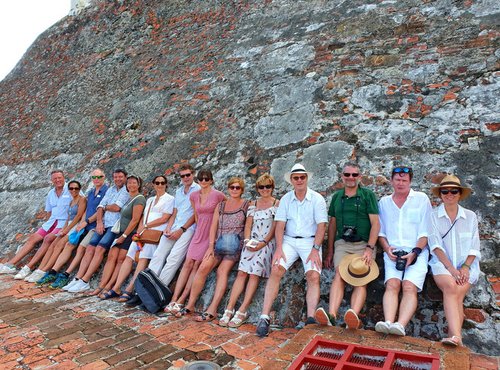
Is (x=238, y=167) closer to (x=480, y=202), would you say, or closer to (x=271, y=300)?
(x=271, y=300)

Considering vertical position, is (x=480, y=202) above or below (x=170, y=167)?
below

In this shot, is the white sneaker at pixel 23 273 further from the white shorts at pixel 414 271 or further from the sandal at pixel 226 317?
the white shorts at pixel 414 271

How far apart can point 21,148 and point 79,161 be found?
96.3 inches

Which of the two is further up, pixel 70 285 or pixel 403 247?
pixel 70 285

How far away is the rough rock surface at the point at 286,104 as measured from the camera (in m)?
3.95

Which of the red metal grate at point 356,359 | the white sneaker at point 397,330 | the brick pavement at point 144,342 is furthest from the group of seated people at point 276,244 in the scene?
the red metal grate at point 356,359

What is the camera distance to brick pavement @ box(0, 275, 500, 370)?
2.79m

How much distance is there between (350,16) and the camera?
5.81m

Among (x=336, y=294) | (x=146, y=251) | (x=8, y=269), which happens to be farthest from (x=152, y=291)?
(x=8, y=269)

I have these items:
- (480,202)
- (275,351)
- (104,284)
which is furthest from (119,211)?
(480,202)

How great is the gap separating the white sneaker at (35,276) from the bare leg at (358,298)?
14.5 ft

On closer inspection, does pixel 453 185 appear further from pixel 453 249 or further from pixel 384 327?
pixel 384 327

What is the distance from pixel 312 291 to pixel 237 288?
2.55 feet

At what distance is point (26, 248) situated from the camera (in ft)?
20.0
